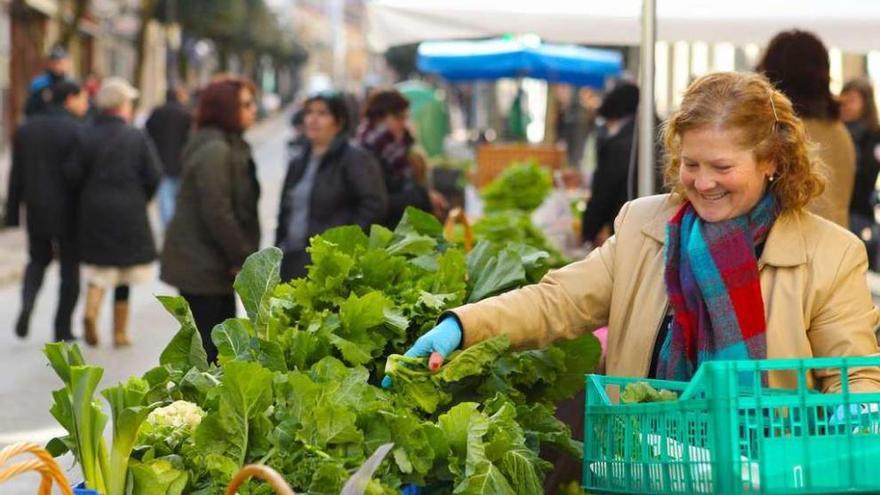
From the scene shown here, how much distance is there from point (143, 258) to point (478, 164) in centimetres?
642

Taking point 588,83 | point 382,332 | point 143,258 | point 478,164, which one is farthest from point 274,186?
point 382,332

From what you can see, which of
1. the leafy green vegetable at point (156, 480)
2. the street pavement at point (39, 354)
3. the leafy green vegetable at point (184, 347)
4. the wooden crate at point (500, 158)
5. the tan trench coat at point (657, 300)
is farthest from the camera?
the wooden crate at point (500, 158)

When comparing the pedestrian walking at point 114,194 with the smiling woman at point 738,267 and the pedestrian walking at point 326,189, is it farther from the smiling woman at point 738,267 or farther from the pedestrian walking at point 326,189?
the smiling woman at point 738,267

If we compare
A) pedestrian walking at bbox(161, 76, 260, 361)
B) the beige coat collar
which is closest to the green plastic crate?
the beige coat collar

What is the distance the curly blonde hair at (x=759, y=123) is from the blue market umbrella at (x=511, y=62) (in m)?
15.7

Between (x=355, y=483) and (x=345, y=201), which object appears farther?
(x=345, y=201)

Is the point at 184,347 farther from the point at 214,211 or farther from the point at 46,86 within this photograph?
the point at 46,86

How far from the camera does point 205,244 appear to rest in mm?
8391

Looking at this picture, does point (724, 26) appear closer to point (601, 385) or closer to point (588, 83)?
point (601, 385)

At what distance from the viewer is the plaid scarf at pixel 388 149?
9773mm

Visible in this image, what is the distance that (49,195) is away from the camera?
11.2 metres

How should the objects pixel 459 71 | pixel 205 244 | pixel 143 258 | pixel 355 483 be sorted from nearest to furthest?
1. pixel 355 483
2. pixel 205 244
3. pixel 143 258
4. pixel 459 71

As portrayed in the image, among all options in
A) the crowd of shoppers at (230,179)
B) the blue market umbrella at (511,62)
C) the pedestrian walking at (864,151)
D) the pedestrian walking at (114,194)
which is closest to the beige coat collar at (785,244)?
the crowd of shoppers at (230,179)

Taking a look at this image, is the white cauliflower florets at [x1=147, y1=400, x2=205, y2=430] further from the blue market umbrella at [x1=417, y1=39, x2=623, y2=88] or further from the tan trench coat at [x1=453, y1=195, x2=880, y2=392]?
the blue market umbrella at [x1=417, y1=39, x2=623, y2=88]
